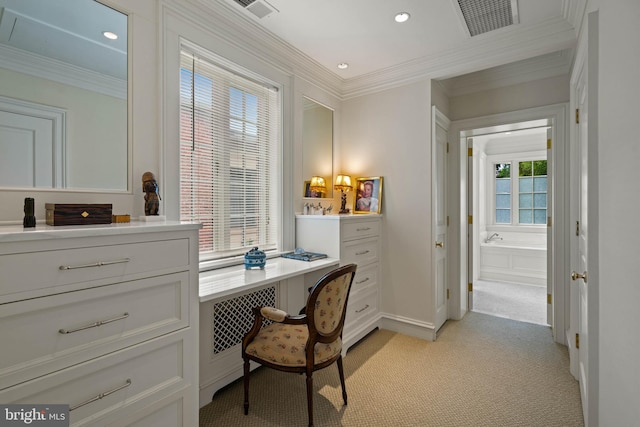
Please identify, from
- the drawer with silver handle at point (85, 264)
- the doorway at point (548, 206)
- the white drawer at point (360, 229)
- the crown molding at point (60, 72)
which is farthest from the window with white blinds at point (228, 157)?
the doorway at point (548, 206)

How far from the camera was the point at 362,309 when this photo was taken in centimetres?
296

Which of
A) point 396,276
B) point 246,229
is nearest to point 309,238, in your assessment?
point 246,229

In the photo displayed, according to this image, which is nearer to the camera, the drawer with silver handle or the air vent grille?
the drawer with silver handle

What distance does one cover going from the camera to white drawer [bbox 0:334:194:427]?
A: 1066mm

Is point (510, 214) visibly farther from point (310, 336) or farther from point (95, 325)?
point (95, 325)

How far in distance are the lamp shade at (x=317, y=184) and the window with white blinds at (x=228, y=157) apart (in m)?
0.44

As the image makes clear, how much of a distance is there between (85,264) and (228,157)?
1.42 meters

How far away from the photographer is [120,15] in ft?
5.58

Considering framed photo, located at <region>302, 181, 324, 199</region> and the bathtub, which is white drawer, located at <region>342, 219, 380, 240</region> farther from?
the bathtub

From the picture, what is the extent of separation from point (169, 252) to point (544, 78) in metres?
3.70

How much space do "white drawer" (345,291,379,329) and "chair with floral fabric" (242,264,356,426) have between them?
77 centimetres

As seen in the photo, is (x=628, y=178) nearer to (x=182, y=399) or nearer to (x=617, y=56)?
(x=617, y=56)

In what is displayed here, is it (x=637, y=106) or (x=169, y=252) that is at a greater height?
(x=637, y=106)

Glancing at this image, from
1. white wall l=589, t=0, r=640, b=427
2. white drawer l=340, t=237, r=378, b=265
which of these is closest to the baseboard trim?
white drawer l=340, t=237, r=378, b=265
